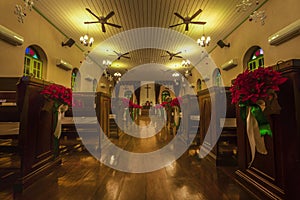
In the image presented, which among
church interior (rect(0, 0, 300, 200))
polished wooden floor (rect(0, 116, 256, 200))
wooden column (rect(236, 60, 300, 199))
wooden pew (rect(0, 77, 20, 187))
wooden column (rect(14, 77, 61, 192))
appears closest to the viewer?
wooden column (rect(236, 60, 300, 199))

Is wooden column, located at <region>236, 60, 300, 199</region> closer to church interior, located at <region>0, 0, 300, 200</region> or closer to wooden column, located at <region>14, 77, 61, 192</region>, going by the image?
church interior, located at <region>0, 0, 300, 200</region>

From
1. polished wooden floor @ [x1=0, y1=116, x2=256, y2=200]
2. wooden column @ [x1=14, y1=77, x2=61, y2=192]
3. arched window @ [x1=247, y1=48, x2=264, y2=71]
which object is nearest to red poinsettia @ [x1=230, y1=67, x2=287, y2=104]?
polished wooden floor @ [x1=0, y1=116, x2=256, y2=200]

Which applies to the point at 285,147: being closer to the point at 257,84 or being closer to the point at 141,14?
the point at 257,84

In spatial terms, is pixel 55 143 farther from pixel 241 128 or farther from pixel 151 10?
pixel 151 10

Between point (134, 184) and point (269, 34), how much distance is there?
4.45m

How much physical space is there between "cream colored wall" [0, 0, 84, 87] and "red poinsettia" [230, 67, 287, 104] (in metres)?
4.23

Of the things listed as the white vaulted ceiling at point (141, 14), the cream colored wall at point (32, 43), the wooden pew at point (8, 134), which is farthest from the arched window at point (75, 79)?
the wooden pew at point (8, 134)

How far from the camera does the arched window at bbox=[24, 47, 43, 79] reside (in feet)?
14.7

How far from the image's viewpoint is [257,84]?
1.19 meters

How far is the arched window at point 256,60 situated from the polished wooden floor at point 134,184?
13.0ft

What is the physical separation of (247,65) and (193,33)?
2053mm

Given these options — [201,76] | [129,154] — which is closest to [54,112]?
[129,154]

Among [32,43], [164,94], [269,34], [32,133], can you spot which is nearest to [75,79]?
[32,43]

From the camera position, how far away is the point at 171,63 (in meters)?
9.83
